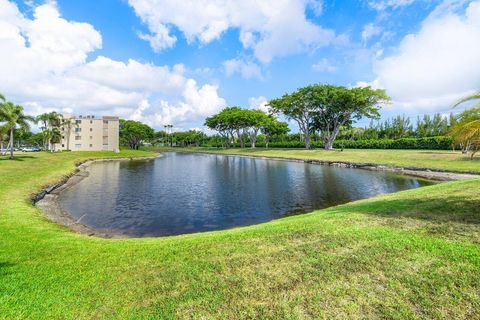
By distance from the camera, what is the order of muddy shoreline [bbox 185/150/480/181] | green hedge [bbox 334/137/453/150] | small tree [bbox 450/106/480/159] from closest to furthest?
small tree [bbox 450/106/480/159]
muddy shoreline [bbox 185/150/480/181]
green hedge [bbox 334/137/453/150]

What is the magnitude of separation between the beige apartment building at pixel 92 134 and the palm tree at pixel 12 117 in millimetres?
48013

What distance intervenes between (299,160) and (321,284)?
5648 cm

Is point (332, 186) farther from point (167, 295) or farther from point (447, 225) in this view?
point (167, 295)

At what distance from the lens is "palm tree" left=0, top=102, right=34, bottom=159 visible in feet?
138

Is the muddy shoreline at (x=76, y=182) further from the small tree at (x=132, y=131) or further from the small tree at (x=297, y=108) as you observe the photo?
the small tree at (x=132, y=131)

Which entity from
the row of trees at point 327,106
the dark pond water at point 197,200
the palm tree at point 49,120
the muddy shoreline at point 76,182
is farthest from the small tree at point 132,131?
the dark pond water at point 197,200

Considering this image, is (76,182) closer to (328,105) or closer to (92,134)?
(328,105)

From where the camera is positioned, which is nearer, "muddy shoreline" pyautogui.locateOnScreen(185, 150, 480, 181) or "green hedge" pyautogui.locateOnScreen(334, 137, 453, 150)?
"muddy shoreline" pyautogui.locateOnScreen(185, 150, 480, 181)

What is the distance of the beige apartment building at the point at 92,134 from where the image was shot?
93.1 metres

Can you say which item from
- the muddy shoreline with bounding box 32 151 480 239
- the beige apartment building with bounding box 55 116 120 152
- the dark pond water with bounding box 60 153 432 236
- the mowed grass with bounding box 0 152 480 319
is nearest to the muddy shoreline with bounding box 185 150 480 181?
the muddy shoreline with bounding box 32 151 480 239

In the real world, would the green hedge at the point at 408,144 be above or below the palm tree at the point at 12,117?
below

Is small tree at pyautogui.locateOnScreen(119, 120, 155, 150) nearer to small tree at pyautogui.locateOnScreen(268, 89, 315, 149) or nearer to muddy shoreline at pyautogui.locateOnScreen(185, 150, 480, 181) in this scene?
Answer: small tree at pyautogui.locateOnScreen(268, 89, 315, 149)

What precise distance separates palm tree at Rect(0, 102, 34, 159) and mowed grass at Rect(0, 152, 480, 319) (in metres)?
44.9

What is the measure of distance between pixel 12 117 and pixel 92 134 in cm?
5376
